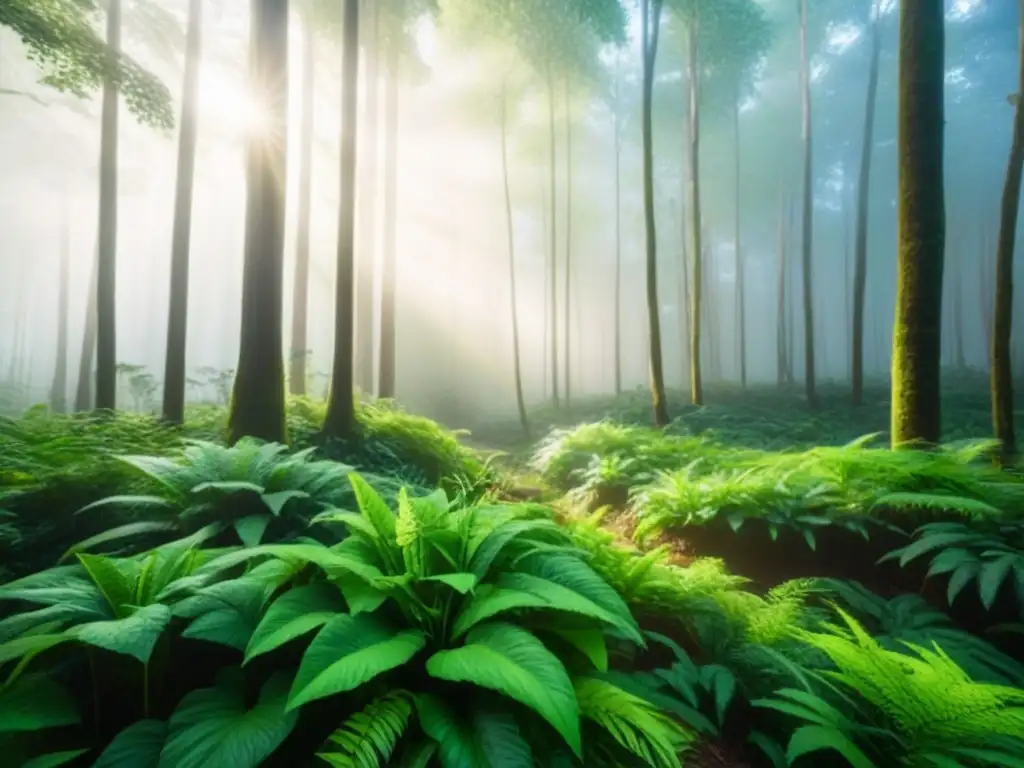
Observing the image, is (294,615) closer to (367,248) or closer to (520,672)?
(520,672)

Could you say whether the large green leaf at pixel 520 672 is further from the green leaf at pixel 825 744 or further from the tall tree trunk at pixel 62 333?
the tall tree trunk at pixel 62 333

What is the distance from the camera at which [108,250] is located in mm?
9844

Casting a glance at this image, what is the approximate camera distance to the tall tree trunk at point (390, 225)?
45.8 ft

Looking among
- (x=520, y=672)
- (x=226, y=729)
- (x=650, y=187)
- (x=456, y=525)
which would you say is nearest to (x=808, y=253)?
(x=650, y=187)

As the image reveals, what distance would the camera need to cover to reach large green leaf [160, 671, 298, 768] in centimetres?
151

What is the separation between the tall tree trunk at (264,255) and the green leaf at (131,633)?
4.27 meters

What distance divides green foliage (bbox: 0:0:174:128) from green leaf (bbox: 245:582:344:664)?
7346 millimetres

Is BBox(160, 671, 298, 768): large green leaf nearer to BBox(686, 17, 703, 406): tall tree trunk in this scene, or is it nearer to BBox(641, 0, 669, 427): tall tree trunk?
BBox(641, 0, 669, 427): tall tree trunk

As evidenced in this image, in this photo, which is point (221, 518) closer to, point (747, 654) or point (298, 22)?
point (747, 654)

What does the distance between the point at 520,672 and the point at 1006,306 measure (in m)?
Result: 8.39

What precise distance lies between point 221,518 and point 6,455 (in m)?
3.33

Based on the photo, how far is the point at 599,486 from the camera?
7.45 metres

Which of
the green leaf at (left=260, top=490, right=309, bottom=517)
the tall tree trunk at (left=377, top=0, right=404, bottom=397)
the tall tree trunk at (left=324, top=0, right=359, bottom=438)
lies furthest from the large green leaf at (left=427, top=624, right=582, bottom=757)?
the tall tree trunk at (left=377, top=0, right=404, bottom=397)

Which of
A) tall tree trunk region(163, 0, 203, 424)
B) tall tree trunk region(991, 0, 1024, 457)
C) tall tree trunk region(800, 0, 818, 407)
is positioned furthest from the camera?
tall tree trunk region(800, 0, 818, 407)
